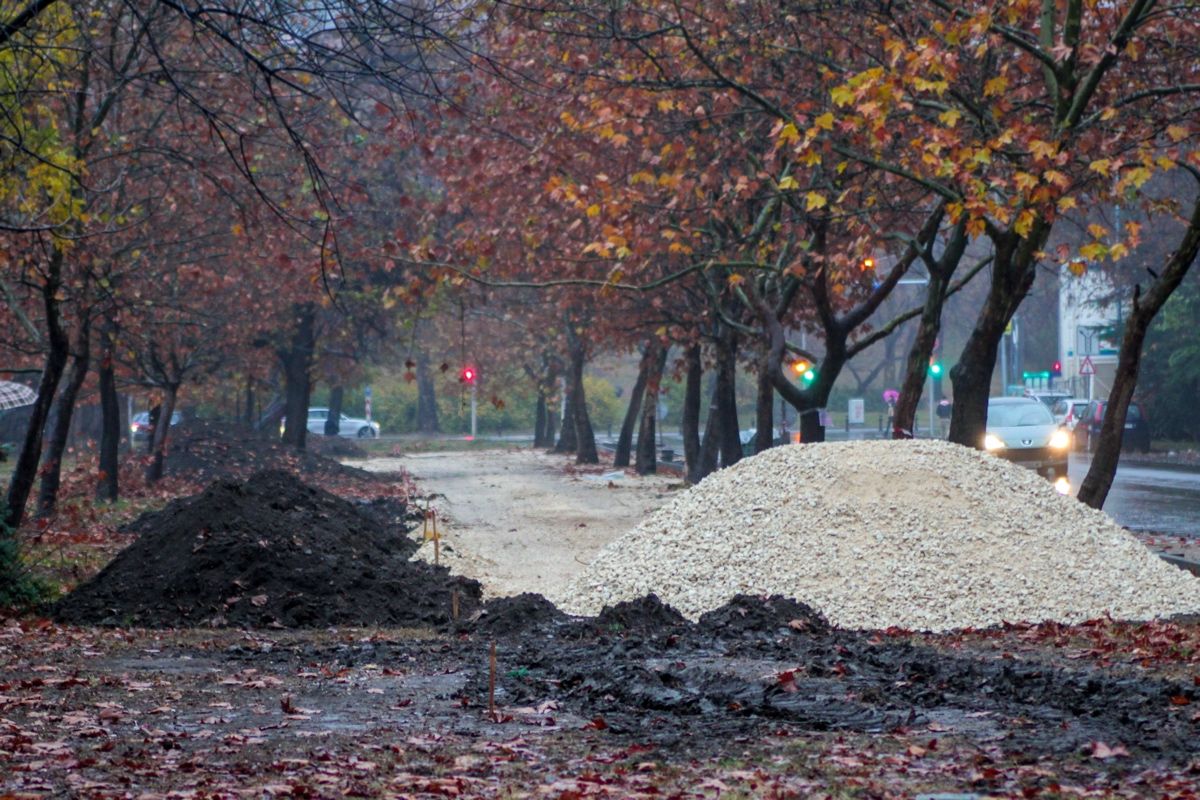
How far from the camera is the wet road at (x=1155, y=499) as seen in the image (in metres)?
22.3

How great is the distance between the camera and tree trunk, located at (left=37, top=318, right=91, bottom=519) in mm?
19812

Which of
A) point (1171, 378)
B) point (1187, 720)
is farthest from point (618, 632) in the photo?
point (1171, 378)

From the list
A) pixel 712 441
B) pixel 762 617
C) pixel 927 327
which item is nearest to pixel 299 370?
pixel 712 441

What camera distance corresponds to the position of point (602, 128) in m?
16.5

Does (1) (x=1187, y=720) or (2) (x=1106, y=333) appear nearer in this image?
(1) (x=1187, y=720)

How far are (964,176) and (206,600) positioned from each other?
770 centimetres

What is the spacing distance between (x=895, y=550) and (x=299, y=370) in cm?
3159

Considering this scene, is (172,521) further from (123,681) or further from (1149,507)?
(1149,507)

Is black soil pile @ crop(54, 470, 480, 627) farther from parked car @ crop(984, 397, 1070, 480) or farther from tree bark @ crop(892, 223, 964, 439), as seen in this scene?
parked car @ crop(984, 397, 1070, 480)

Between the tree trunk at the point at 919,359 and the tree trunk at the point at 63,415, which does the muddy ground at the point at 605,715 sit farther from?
the tree trunk at the point at 63,415

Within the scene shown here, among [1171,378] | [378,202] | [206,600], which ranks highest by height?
[378,202]

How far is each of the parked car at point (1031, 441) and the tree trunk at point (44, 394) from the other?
15.7 m

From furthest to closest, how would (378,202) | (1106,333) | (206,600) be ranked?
(1106,333), (378,202), (206,600)

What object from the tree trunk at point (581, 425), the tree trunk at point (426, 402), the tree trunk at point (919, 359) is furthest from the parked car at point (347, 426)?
the tree trunk at point (919, 359)
